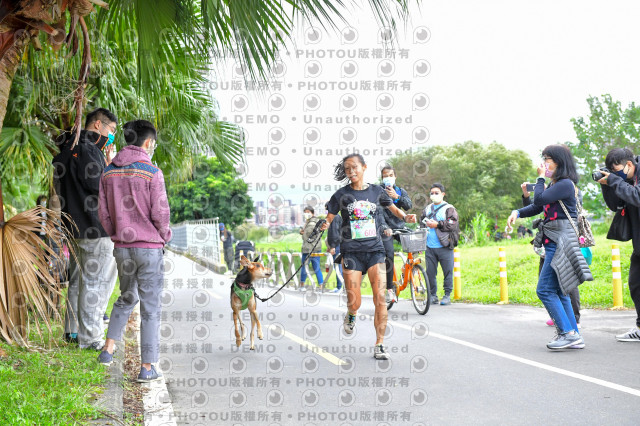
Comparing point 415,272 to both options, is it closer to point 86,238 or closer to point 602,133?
point 86,238

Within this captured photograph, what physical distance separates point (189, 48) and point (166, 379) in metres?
2.94

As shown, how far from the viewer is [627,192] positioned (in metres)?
7.11

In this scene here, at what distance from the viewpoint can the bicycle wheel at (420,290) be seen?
10680 mm

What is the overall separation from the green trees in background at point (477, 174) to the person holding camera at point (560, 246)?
52.3 m

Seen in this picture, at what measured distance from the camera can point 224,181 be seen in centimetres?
6097

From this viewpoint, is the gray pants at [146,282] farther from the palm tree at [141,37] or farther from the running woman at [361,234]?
the running woman at [361,234]

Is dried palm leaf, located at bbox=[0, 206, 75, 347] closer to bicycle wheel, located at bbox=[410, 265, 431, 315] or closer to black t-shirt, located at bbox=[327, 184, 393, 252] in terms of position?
black t-shirt, located at bbox=[327, 184, 393, 252]

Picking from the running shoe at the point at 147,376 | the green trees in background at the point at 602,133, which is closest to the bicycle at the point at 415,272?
the running shoe at the point at 147,376

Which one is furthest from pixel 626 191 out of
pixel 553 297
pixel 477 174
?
pixel 477 174

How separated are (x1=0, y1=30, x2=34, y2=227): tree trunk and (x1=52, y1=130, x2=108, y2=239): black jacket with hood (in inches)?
29.0

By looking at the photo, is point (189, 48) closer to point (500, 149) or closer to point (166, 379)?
point (166, 379)

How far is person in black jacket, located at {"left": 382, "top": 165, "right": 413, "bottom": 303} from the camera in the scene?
327 inches

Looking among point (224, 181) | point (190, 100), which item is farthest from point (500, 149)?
point (190, 100)

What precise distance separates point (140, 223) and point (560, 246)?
4242mm
